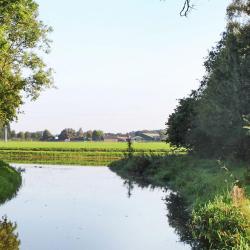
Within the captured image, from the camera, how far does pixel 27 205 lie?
1138 inches

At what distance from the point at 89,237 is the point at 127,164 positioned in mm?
46599

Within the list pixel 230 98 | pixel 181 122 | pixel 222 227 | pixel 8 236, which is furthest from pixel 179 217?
pixel 181 122

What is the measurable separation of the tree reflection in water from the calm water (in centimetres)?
28

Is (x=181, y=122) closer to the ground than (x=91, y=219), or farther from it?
farther from it

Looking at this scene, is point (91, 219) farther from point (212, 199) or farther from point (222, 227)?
point (222, 227)

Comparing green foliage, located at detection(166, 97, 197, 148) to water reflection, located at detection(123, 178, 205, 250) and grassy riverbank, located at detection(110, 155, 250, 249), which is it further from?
water reflection, located at detection(123, 178, 205, 250)

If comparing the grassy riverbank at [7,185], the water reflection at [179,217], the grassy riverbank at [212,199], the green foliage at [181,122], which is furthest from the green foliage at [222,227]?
the green foliage at [181,122]

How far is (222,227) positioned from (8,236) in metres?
7.93

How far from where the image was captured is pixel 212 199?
939 inches

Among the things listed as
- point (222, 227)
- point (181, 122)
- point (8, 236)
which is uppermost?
point (181, 122)

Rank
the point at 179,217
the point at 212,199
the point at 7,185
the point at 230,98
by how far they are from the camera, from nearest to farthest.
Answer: the point at 212,199
the point at 179,217
the point at 7,185
the point at 230,98

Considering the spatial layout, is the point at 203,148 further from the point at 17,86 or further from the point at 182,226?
the point at 182,226

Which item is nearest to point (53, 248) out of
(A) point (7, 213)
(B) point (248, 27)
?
(A) point (7, 213)

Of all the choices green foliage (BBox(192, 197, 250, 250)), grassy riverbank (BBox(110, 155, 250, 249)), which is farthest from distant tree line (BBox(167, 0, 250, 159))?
green foliage (BBox(192, 197, 250, 250))
